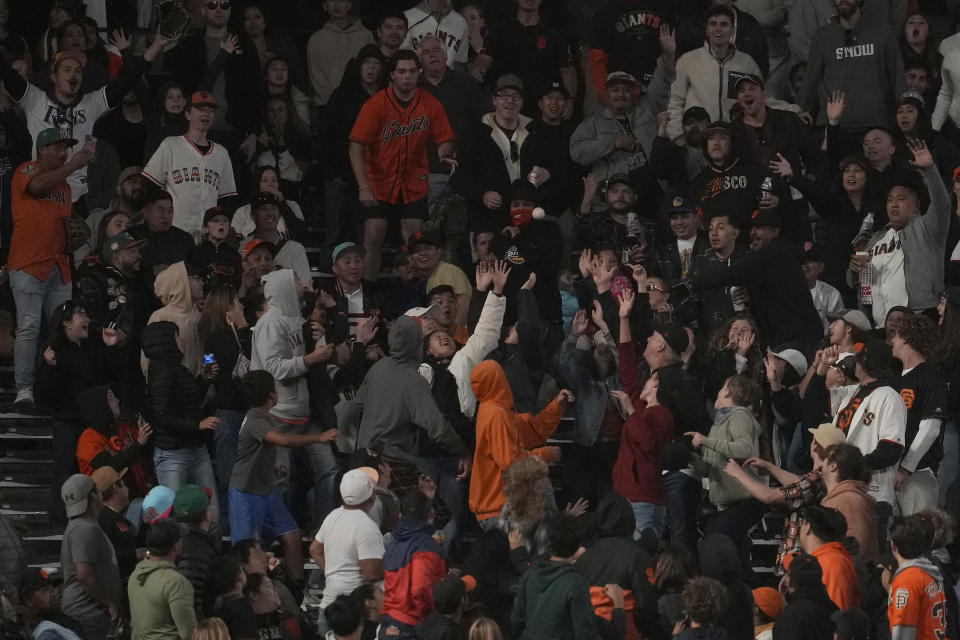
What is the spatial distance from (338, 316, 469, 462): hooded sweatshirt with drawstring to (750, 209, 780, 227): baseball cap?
2939 mm

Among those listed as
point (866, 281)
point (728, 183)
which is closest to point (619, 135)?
point (728, 183)

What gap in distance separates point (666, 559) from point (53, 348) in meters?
5.07

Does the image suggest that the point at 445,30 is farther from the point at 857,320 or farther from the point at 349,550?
the point at 349,550

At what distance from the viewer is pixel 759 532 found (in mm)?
12922

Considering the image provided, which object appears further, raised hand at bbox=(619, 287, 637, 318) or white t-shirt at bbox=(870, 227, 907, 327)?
white t-shirt at bbox=(870, 227, 907, 327)

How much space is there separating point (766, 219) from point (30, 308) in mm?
5609

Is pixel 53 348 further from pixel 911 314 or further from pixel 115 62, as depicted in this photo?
pixel 911 314

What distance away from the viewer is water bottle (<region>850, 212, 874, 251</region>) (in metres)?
14.3

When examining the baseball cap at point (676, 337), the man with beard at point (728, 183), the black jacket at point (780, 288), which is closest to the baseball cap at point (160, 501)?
the baseball cap at point (676, 337)

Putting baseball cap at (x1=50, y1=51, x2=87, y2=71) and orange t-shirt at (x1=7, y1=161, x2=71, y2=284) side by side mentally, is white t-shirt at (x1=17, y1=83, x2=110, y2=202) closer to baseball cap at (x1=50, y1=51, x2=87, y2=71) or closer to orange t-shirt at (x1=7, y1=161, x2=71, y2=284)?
baseball cap at (x1=50, y1=51, x2=87, y2=71)

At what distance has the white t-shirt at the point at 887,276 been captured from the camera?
13.9m

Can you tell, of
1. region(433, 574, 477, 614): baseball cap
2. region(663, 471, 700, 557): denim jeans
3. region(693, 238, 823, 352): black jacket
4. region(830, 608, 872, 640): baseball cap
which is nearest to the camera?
region(830, 608, 872, 640): baseball cap

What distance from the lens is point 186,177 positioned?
1477 centimetres

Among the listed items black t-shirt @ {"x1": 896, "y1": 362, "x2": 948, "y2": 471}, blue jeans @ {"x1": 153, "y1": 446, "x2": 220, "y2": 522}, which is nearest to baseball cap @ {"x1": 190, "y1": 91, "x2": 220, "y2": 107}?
blue jeans @ {"x1": 153, "y1": 446, "x2": 220, "y2": 522}
